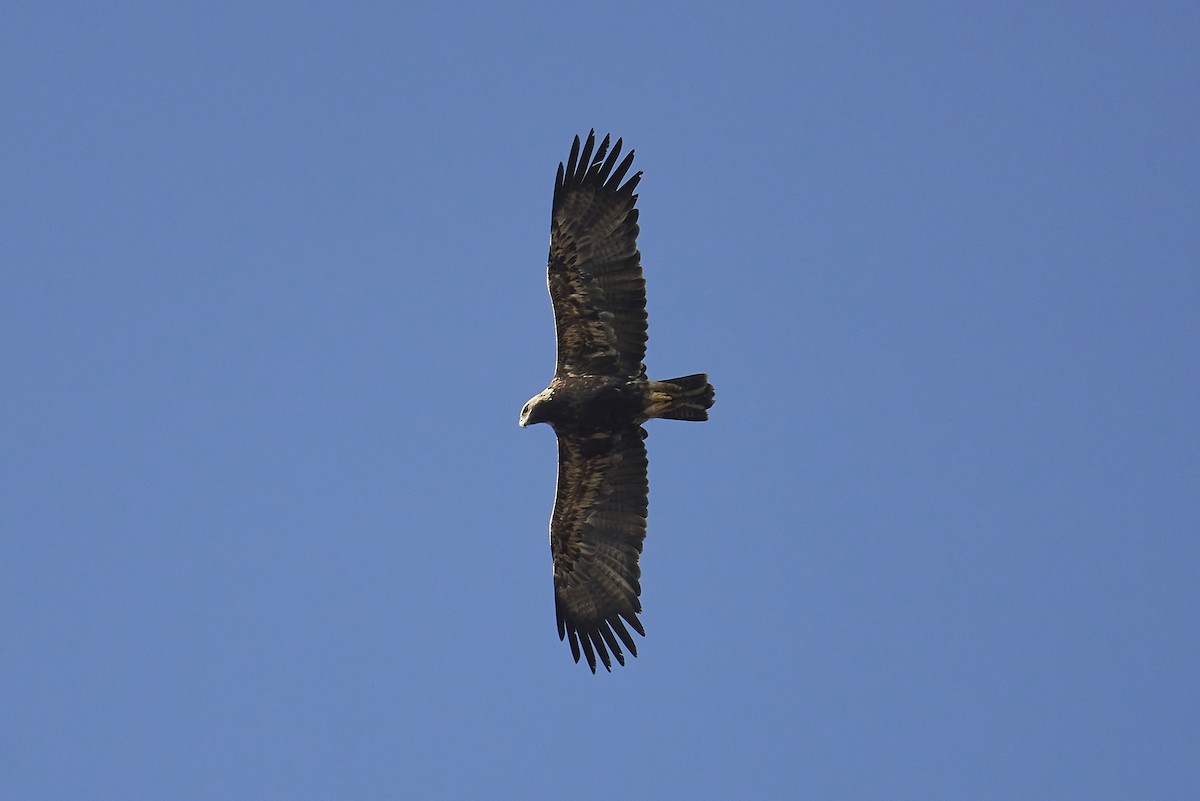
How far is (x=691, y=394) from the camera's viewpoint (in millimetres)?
16953

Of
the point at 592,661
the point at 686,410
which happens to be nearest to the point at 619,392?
the point at 686,410

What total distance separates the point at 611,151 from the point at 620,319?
6.42ft

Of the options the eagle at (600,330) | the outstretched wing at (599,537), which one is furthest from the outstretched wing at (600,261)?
the outstretched wing at (599,537)

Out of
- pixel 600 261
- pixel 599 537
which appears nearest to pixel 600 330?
pixel 600 261

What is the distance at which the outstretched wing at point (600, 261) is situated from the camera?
1698 cm

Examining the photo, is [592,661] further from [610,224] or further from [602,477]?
[610,224]

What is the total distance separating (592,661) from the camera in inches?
715

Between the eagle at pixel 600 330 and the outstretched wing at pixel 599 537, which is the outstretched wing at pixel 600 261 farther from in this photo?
the outstretched wing at pixel 599 537

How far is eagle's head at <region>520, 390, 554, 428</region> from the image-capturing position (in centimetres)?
1727

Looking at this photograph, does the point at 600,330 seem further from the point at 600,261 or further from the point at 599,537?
the point at 599,537

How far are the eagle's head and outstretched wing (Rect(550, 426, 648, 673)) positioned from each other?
425 millimetres

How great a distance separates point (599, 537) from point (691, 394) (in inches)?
92.0

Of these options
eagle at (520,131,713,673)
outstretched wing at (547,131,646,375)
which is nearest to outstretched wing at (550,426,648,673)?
eagle at (520,131,713,673)

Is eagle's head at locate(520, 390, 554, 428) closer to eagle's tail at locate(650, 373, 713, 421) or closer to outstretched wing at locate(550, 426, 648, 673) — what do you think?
outstretched wing at locate(550, 426, 648, 673)
